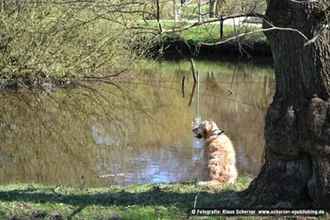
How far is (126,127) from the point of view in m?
16.3

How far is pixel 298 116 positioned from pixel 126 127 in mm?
11051

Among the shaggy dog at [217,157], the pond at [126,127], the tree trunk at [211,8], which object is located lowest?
the pond at [126,127]

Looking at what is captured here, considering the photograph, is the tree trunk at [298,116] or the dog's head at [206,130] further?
the dog's head at [206,130]

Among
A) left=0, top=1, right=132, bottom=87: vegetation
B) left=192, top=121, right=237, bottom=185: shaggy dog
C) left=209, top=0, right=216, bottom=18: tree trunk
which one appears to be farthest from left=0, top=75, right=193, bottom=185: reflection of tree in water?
left=209, top=0, right=216, bottom=18: tree trunk

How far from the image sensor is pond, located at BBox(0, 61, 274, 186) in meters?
11.8

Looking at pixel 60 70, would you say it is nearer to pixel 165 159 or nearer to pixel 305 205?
pixel 165 159

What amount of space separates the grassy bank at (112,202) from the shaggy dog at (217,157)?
62 centimetres

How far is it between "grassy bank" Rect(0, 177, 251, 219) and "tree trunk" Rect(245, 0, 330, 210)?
597mm

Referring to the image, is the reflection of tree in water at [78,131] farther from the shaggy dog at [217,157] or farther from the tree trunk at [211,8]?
the tree trunk at [211,8]

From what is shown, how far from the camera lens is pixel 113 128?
53.5 ft

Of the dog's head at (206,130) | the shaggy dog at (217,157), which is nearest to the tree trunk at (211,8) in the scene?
the shaggy dog at (217,157)

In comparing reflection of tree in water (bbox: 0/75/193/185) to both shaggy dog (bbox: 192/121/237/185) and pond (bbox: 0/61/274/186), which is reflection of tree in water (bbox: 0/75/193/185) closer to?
pond (bbox: 0/61/274/186)

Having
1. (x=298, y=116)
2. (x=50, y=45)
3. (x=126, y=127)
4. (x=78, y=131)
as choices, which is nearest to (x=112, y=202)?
(x=298, y=116)

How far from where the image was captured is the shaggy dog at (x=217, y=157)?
7826mm
